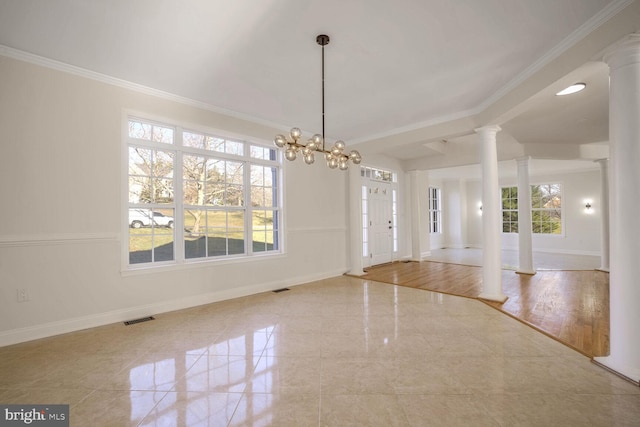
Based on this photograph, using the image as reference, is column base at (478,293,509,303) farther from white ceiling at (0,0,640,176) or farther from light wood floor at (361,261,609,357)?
white ceiling at (0,0,640,176)

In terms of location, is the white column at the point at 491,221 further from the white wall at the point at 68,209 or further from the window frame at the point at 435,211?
the window frame at the point at 435,211

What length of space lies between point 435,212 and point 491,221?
6.68m

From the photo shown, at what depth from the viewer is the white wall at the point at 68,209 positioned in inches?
107

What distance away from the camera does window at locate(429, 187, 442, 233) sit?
1031 cm

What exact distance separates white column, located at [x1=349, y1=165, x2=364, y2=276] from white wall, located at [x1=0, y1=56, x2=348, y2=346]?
3.08 meters

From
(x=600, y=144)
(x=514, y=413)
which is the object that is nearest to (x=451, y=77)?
(x=514, y=413)

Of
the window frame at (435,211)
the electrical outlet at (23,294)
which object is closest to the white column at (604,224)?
the window frame at (435,211)

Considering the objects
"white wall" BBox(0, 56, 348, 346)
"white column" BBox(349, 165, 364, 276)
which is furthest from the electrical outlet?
"white column" BBox(349, 165, 364, 276)

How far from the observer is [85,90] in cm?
312

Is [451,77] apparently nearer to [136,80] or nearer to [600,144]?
[136,80]

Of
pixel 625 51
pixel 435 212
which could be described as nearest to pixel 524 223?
pixel 435 212

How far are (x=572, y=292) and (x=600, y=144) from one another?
3.99m

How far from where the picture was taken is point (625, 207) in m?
2.09

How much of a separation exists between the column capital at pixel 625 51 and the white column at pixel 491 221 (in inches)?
72.7
